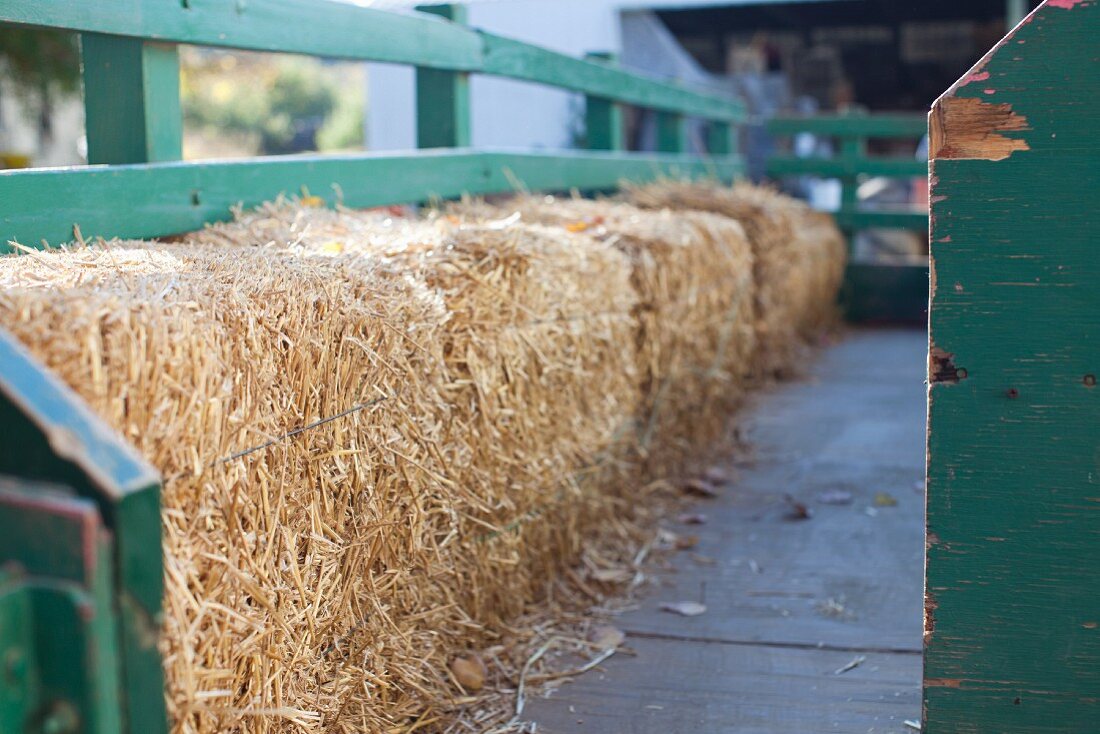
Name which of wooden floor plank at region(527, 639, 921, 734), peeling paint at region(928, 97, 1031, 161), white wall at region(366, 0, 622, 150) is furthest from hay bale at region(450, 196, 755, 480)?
white wall at region(366, 0, 622, 150)

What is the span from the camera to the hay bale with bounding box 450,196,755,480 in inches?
164

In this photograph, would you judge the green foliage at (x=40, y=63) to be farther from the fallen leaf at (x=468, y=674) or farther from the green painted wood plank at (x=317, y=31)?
the fallen leaf at (x=468, y=674)

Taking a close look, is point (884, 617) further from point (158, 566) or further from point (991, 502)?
point (158, 566)

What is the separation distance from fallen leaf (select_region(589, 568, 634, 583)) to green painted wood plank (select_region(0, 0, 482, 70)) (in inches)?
69.2

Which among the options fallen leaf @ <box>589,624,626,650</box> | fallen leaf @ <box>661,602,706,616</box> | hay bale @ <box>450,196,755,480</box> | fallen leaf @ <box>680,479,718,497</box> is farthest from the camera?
fallen leaf @ <box>680,479,718,497</box>

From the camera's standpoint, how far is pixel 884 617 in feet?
10.5

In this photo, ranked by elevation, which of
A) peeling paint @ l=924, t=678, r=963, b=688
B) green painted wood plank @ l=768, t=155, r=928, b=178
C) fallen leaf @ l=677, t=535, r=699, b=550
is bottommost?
fallen leaf @ l=677, t=535, r=699, b=550

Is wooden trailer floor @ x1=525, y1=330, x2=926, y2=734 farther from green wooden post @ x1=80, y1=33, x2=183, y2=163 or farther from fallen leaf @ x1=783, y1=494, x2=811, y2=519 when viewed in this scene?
green wooden post @ x1=80, y1=33, x2=183, y2=163

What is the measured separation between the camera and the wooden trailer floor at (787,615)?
104 inches

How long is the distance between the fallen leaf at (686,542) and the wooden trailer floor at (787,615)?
4 cm

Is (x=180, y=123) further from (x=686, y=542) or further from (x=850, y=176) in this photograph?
(x=850, y=176)

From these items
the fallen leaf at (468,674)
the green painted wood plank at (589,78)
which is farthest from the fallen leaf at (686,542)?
the green painted wood plank at (589,78)

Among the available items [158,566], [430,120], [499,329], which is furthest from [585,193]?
[158,566]

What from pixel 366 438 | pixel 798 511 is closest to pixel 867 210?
pixel 798 511
